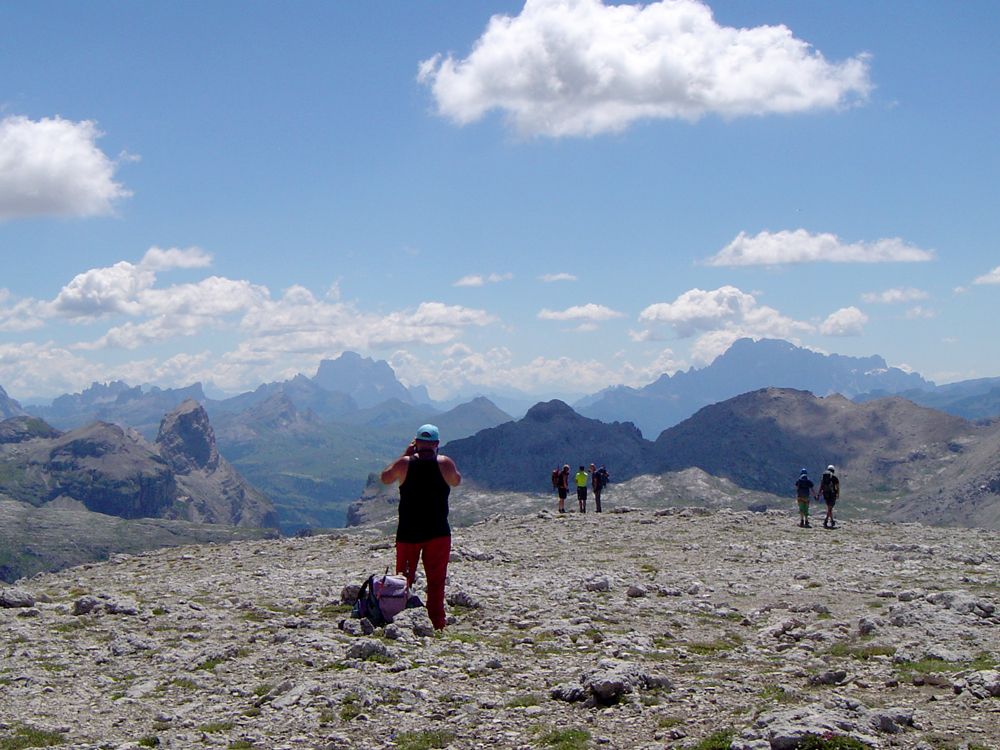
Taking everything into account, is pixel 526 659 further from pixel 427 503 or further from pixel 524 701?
pixel 427 503

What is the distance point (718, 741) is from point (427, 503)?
28.5 feet

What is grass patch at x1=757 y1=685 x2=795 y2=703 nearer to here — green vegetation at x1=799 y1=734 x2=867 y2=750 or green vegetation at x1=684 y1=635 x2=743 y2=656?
green vegetation at x1=799 y1=734 x2=867 y2=750

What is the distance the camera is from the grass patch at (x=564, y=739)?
11562 mm

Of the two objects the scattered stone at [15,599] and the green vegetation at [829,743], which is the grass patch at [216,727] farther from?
the scattered stone at [15,599]

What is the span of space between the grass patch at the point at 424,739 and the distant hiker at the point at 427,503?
6.25m

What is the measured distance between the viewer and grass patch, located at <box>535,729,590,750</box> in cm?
1156

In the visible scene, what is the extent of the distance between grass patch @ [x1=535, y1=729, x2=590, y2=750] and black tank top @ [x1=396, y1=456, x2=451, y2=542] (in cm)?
661

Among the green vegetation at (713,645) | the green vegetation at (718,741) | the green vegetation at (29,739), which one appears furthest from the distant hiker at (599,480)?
the green vegetation at (29,739)

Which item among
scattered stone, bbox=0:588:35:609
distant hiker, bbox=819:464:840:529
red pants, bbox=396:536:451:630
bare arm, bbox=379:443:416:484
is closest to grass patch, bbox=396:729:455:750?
red pants, bbox=396:536:451:630

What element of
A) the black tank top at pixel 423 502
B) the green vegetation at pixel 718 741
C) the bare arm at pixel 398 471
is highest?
the bare arm at pixel 398 471

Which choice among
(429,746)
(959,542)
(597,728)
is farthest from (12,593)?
(959,542)

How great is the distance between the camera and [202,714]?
539 inches

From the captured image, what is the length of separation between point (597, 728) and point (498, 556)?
Result: 2030 centimetres

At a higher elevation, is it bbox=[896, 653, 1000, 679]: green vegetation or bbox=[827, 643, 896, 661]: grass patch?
bbox=[896, 653, 1000, 679]: green vegetation
